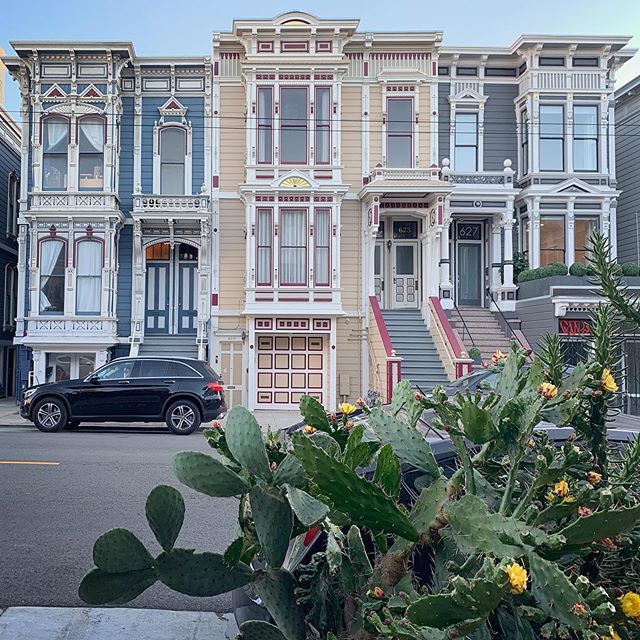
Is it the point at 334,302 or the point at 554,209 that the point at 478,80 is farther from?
the point at 334,302

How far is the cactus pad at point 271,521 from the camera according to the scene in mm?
2234

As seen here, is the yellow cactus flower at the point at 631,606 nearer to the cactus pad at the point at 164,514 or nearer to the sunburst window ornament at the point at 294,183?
the cactus pad at the point at 164,514

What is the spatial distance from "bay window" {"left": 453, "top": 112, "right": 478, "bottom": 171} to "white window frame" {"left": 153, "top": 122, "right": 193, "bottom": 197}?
325 inches

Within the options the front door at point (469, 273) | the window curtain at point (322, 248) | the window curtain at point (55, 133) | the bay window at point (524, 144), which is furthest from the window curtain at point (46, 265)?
the bay window at point (524, 144)

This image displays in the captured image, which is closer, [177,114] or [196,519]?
[196,519]

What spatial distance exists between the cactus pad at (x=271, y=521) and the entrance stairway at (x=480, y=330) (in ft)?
50.2

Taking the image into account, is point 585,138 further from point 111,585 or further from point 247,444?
point 111,585

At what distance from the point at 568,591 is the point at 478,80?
2020 centimetres

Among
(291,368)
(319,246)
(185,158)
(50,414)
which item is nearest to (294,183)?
(319,246)

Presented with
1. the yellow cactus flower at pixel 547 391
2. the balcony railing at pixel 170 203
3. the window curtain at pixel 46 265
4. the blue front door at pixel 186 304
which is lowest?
the yellow cactus flower at pixel 547 391

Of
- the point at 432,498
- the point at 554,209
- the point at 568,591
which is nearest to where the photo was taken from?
the point at 568,591

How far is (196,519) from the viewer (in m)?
6.60

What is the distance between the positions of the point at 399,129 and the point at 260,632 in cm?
1819

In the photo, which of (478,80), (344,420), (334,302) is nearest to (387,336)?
(334,302)
